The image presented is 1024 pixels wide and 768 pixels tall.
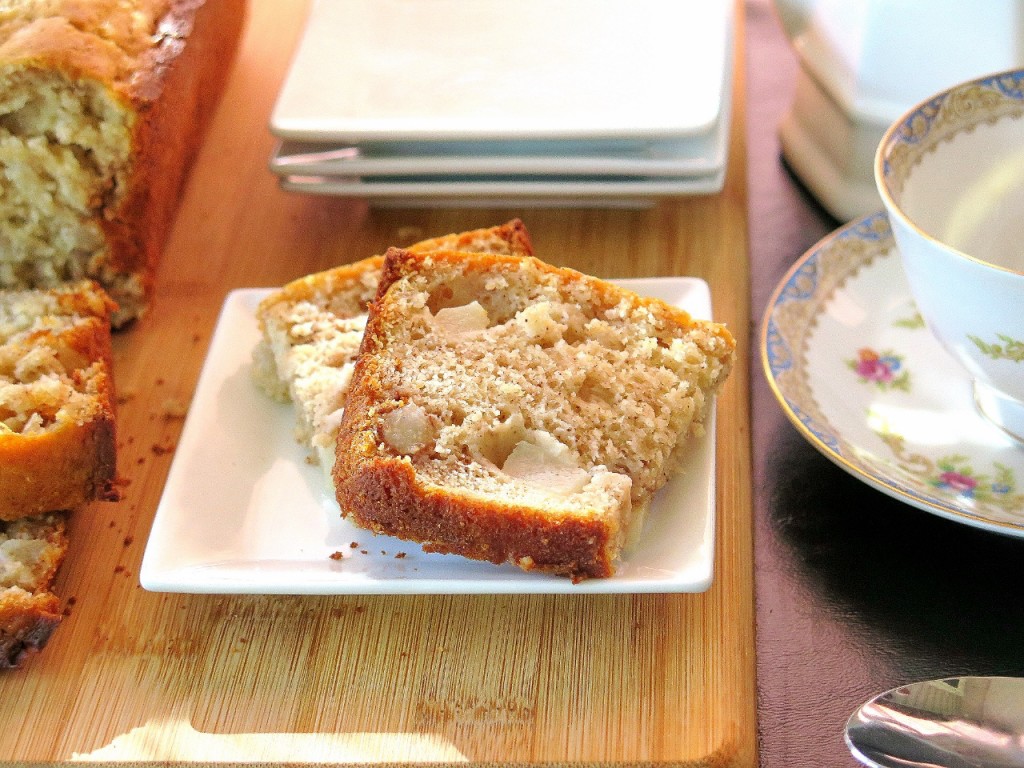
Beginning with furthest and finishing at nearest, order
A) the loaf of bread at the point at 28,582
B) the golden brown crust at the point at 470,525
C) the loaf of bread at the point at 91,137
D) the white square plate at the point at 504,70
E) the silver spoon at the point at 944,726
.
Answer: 1. the white square plate at the point at 504,70
2. the loaf of bread at the point at 91,137
3. the loaf of bread at the point at 28,582
4. the golden brown crust at the point at 470,525
5. the silver spoon at the point at 944,726

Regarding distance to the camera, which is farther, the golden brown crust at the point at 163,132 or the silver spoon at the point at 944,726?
the golden brown crust at the point at 163,132

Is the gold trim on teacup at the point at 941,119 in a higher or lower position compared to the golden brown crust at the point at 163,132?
higher

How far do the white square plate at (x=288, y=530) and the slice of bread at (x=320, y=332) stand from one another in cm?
5

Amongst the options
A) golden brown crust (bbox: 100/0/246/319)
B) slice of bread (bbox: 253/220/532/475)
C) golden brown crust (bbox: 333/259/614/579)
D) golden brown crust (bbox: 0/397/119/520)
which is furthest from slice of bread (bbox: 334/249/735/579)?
golden brown crust (bbox: 100/0/246/319)

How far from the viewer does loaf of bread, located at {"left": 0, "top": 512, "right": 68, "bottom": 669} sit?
142 centimetres

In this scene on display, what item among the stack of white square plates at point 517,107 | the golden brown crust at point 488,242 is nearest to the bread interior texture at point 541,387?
the golden brown crust at point 488,242

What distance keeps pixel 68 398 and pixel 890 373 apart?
4.09 feet

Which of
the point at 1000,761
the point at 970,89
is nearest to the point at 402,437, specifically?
the point at 1000,761

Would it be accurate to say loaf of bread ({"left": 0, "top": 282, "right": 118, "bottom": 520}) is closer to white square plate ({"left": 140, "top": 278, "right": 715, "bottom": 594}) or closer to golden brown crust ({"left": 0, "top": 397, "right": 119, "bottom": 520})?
golden brown crust ({"left": 0, "top": 397, "right": 119, "bottom": 520})

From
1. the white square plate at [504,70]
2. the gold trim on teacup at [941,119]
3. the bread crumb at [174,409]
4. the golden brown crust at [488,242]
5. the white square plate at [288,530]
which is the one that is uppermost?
the gold trim on teacup at [941,119]

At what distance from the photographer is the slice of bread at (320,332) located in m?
1.58

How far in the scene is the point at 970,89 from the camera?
5.33ft

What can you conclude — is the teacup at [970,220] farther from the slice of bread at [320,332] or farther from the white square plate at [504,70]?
the slice of bread at [320,332]

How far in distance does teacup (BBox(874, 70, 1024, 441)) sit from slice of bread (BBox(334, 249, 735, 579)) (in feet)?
0.95
